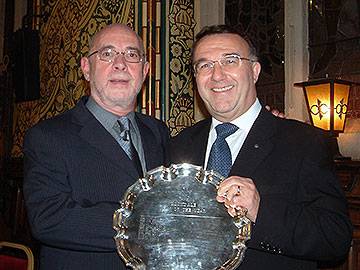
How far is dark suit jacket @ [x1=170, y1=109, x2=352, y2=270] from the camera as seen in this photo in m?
1.47

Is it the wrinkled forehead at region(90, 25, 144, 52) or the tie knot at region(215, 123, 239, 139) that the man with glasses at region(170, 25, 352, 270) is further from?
the wrinkled forehead at region(90, 25, 144, 52)

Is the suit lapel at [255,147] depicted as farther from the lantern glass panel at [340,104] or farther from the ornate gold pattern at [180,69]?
the ornate gold pattern at [180,69]

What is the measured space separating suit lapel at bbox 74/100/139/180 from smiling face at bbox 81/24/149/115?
0.11 m

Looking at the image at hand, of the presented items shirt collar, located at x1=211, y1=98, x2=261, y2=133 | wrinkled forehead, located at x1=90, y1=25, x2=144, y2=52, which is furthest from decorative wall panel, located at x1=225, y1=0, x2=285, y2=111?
wrinkled forehead, located at x1=90, y1=25, x2=144, y2=52

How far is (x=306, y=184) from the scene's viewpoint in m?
1.57

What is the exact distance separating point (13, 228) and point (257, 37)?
10.2ft

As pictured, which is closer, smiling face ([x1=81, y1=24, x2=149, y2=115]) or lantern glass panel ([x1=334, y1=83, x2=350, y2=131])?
smiling face ([x1=81, y1=24, x2=149, y2=115])

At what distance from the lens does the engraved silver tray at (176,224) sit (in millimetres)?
1474

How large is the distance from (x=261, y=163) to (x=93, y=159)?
50cm

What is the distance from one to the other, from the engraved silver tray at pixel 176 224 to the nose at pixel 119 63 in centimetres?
49

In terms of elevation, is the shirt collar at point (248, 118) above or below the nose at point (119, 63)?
below

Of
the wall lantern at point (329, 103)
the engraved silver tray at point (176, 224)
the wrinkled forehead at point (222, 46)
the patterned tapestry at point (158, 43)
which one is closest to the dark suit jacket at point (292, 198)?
the engraved silver tray at point (176, 224)

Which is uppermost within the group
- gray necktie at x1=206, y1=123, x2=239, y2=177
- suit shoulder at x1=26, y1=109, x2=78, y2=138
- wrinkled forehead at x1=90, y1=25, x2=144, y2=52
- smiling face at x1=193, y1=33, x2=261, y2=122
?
wrinkled forehead at x1=90, y1=25, x2=144, y2=52

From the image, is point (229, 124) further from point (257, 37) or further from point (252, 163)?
point (257, 37)
